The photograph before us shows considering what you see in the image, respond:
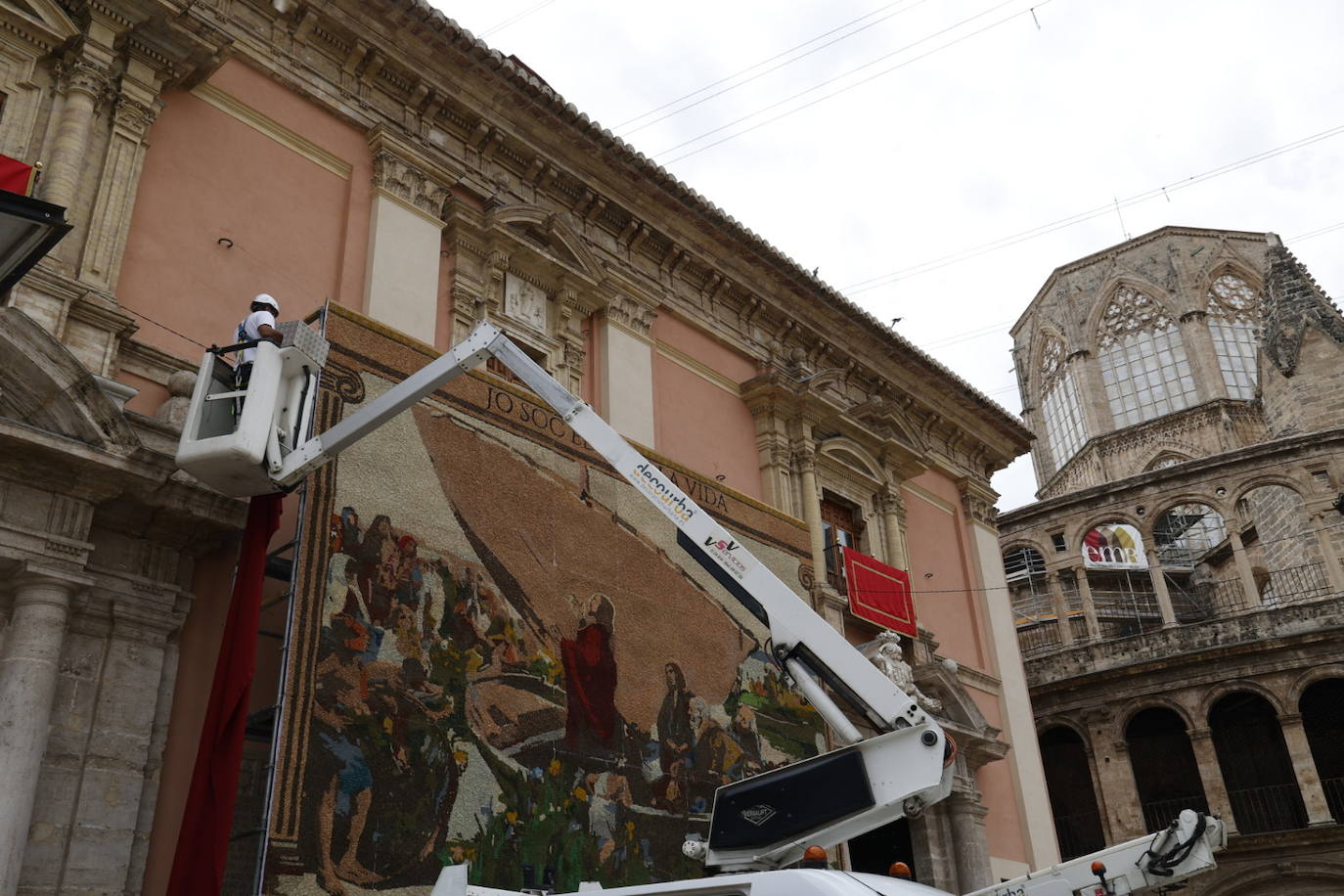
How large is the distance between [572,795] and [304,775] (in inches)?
99.3

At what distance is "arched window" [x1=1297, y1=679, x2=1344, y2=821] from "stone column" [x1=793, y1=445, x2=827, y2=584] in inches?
504

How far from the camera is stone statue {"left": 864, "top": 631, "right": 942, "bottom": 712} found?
559 inches

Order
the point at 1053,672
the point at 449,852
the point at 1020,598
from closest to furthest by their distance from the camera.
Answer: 1. the point at 449,852
2. the point at 1053,672
3. the point at 1020,598

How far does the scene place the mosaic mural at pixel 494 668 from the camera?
8.12 metres

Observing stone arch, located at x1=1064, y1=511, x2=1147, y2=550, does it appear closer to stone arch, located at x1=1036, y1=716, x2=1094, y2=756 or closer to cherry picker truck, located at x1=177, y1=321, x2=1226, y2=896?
stone arch, located at x1=1036, y1=716, x2=1094, y2=756

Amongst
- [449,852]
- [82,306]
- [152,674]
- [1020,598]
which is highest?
[1020,598]

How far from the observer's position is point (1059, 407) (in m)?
43.7

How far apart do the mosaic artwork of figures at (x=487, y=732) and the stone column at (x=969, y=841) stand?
481 cm

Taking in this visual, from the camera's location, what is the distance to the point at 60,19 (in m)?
9.26

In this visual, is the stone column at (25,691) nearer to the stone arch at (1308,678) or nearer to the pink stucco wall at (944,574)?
the pink stucco wall at (944,574)

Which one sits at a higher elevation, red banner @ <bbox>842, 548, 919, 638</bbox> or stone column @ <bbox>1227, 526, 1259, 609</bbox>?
stone column @ <bbox>1227, 526, 1259, 609</bbox>

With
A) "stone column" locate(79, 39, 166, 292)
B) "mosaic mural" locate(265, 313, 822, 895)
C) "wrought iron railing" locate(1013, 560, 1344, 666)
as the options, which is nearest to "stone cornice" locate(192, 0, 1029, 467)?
"stone column" locate(79, 39, 166, 292)

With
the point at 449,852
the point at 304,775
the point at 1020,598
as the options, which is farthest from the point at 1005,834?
the point at 1020,598

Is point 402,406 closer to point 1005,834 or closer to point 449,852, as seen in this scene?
point 449,852
